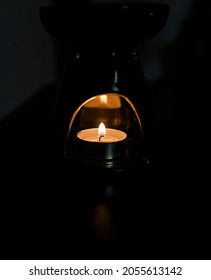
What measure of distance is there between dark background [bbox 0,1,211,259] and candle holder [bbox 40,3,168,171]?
0.05m

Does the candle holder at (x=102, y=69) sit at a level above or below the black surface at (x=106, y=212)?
above

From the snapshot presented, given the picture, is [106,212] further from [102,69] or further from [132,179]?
[102,69]

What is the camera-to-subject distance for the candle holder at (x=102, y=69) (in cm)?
53

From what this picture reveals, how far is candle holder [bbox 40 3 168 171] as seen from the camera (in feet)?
1.72

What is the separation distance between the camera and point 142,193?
559mm

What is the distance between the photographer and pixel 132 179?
1.94 feet

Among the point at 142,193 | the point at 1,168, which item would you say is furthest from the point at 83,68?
the point at 1,168

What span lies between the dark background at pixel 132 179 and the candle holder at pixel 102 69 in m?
0.05

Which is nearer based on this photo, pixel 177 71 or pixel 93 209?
pixel 93 209

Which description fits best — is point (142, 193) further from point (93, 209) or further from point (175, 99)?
point (175, 99)

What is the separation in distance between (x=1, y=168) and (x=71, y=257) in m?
0.41
